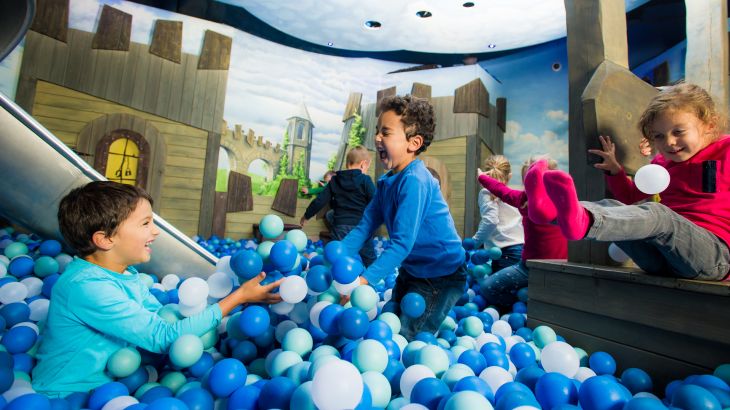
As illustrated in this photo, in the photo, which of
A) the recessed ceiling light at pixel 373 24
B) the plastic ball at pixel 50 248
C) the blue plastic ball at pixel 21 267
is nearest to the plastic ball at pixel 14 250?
the plastic ball at pixel 50 248

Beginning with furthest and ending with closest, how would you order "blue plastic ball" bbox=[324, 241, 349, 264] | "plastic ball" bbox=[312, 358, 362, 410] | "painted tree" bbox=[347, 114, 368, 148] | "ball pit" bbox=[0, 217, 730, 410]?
"painted tree" bbox=[347, 114, 368, 148]
"blue plastic ball" bbox=[324, 241, 349, 264]
"ball pit" bbox=[0, 217, 730, 410]
"plastic ball" bbox=[312, 358, 362, 410]

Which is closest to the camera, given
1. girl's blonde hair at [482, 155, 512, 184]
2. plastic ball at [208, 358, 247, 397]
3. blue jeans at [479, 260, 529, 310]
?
plastic ball at [208, 358, 247, 397]

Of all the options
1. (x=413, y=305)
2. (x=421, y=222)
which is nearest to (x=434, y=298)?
(x=413, y=305)

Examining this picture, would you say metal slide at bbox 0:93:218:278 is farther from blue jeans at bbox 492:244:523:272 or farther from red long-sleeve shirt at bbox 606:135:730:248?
red long-sleeve shirt at bbox 606:135:730:248

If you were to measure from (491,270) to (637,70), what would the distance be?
4.70m

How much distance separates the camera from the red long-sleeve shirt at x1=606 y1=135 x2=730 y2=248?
1330mm

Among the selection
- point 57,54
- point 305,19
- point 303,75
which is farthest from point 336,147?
point 57,54

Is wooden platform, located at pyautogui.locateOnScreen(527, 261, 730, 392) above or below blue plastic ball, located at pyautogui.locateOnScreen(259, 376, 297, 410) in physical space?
above

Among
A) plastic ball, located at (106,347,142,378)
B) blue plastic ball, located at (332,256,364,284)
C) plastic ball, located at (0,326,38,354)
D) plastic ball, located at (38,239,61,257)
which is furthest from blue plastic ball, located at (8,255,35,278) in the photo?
blue plastic ball, located at (332,256,364,284)

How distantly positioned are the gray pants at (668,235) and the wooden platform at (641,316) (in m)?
0.07

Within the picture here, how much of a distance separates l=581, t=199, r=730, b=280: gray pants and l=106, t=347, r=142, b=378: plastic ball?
1.25m

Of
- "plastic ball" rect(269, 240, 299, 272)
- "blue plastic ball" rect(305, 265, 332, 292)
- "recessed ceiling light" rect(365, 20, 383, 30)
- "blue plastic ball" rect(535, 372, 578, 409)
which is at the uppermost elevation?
"recessed ceiling light" rect(365, 20, 383, 30)

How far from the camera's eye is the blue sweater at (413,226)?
4.76ft

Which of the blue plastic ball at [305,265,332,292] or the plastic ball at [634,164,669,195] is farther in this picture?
the blue plastic ball at [305,265,332,292]
